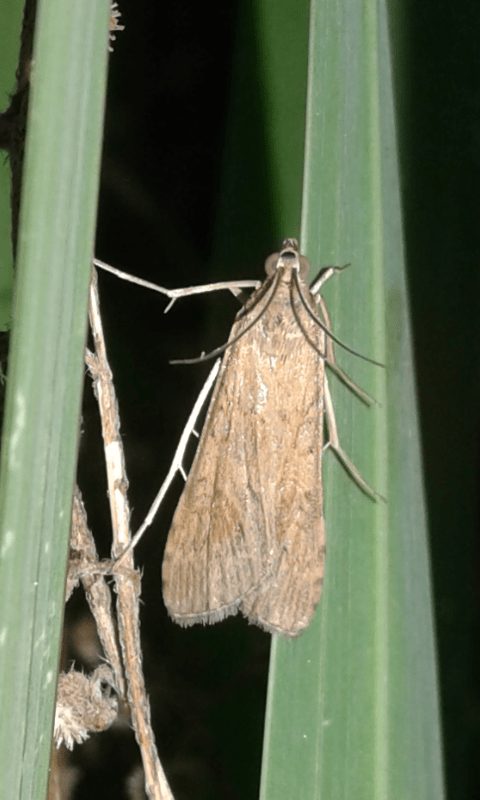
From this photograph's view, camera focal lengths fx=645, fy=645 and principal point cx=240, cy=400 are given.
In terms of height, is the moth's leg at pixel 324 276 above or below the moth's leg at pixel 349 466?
above

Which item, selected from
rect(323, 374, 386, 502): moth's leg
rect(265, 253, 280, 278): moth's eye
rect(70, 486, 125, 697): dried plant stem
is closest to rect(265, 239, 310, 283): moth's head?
rect(265, 253, 280, 278): moth's eye

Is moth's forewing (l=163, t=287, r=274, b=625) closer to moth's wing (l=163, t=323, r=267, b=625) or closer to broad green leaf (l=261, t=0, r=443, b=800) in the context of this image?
moth's wing (l=163, t=323, r=267, b=625)

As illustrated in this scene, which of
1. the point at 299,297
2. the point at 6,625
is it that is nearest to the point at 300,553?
the point at 299,297

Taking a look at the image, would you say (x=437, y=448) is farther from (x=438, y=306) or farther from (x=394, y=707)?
(x=394, y=707)

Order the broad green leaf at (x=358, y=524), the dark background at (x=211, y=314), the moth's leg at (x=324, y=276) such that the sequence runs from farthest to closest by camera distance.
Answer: the dark background at (x=211, y=314) < the moth's leg at (x=324, y=276) < the broad green leaf at (x=358, y=524)

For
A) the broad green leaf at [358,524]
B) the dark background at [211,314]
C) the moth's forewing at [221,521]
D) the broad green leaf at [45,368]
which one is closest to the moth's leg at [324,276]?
the broad green leaf at [358,524]

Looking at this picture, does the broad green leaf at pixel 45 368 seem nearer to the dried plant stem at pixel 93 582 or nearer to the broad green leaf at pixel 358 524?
the broad green leaf at pixel 358 524

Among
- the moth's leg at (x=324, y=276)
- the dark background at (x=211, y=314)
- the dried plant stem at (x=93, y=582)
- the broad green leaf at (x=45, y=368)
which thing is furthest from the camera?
the dark background at (x=211, y=314)
